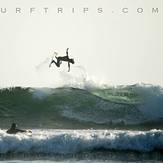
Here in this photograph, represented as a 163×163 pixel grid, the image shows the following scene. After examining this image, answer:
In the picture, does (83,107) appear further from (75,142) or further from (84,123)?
(75,142)

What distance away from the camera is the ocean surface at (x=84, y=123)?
595 inches

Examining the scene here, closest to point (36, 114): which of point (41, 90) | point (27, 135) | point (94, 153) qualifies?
point (41, 90)

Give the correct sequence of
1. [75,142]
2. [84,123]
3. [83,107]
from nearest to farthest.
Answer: [75,142] → [84,123] → [83,107]

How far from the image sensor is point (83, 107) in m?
23.0

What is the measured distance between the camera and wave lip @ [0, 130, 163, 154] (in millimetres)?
15398

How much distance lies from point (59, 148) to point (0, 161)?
6.72ft

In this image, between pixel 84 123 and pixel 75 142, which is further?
pixel 84 123

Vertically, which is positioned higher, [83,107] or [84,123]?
[83,107]

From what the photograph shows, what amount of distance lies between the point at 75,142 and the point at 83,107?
→ 282 inches

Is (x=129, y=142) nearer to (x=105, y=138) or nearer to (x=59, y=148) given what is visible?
(x=105, y=138)

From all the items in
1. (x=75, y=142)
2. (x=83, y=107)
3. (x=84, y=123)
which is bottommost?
(x=75, y=142)

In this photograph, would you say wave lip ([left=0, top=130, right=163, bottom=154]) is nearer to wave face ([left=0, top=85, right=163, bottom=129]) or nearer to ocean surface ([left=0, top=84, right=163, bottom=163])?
ocean surface ([left=0, top=84, right=163, bottom=163])

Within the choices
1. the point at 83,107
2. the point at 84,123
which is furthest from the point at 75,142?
the point at 83,107

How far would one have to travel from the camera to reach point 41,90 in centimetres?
2289
